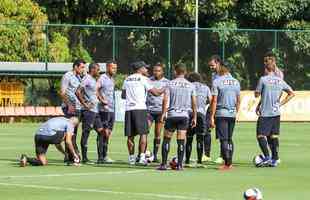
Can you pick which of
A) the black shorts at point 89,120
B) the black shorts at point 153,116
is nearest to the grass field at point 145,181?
the black shorts at point 89,120

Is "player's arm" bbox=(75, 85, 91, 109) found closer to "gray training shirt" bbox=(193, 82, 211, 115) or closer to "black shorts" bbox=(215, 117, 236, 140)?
"gray training shirt" bbox=(193, 82, 211, 115)

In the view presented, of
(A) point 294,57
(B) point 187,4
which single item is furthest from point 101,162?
(B) point 187,4

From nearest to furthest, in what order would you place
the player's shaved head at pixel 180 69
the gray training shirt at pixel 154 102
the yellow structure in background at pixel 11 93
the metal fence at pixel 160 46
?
the player's shaved head at pixel 180 69 → the gray training shirt at pixel 154 102 → the yellow structure in background at pixel 11 93 → the metal fence at pixel 160 46

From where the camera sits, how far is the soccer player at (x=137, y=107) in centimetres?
2092

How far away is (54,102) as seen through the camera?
45188 mm

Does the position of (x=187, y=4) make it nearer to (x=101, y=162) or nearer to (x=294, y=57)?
(x=294, y=57)

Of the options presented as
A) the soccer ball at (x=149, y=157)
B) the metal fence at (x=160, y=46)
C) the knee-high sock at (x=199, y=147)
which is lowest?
the soccer ball at (x=149, y=157)

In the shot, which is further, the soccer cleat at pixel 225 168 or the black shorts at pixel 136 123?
the black shorts at pixel 136 123

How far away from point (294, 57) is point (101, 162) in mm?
28097

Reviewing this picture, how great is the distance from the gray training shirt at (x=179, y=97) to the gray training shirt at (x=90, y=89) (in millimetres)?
2180

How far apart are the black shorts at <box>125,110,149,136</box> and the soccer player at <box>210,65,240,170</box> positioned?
58.7 inches

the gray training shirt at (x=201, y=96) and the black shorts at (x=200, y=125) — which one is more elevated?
the gray training shirt at (x=201, y=96)

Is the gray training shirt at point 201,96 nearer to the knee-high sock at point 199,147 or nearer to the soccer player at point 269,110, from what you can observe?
the knee-high sock at point 199,147

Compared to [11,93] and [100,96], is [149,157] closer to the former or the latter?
[100,96]
